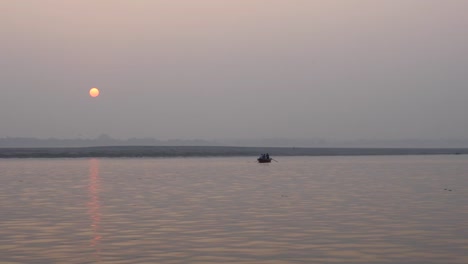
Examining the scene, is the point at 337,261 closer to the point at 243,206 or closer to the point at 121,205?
the point at 243,206

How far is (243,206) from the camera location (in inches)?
1762

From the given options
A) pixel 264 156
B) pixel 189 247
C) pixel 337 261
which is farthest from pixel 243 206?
pixel 264 156

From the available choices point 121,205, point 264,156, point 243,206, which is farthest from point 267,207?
point 264,156

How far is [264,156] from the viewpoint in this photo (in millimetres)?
147750

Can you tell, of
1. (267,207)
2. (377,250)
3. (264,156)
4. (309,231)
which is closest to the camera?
(377,250)

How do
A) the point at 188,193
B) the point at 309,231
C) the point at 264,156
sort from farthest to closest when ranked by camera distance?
the point at 264,156 < the point at 188,193 < the point at 309,231

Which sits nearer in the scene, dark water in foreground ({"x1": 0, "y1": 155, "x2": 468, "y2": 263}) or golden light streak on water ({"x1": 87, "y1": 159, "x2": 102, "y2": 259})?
dark water in foreground ({"x1": 0, "y1": 155, "x2": 468, "y2": 263})

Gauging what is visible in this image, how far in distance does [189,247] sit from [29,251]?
5648 millimetres

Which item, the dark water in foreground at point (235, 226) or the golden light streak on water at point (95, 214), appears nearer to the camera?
the dark water in foreground at point (235, 226)

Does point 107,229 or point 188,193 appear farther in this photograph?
point 188,193

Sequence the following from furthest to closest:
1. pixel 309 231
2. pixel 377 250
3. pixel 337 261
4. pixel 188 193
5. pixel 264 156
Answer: pixel 264 156 < pixel 188 193 < pixel 309 231 < pixel 377 250 < pixel 337 261

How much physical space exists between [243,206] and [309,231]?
12.6 meters

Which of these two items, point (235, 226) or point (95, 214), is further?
point (95, 214)

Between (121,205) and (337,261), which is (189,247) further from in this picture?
(121,205)
